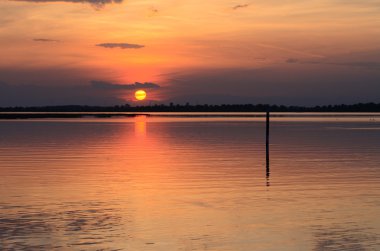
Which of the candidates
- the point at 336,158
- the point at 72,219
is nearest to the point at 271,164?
the point at 336,158

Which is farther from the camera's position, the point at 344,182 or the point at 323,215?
the point at 344,182

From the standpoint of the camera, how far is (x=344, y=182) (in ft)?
98.6

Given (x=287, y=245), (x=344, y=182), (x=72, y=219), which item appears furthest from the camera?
(x=344, y=182)

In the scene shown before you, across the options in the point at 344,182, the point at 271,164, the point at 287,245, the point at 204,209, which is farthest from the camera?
A: the point at 271,164

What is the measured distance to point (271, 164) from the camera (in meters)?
40.0

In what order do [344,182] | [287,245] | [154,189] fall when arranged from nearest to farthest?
1. [287,245]
2. [154,189]
3. [344,182]

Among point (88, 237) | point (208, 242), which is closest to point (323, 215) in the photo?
point (208, 242)

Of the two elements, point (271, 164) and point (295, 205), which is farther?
point (271, 164)

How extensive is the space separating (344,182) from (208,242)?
14533 mm

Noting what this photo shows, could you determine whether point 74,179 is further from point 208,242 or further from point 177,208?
point 208,242

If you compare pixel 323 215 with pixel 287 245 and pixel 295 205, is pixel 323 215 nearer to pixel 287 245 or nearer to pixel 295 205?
pixel 295 205

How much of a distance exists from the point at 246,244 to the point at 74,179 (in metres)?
16.3

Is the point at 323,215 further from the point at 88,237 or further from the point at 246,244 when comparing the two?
the point at 88,237

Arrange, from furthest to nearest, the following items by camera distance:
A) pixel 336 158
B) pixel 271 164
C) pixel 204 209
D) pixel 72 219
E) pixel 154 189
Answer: pixel 336 158 < pixel 271 164 < pixel 154 189 < pixel 204 209 < pixel 72 219
